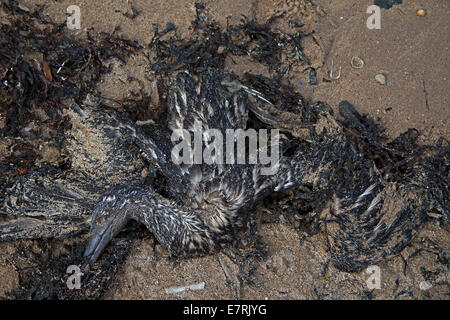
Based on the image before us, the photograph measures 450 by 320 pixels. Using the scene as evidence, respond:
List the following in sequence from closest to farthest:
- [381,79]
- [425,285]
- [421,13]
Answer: [425,285], [381,79], [421,13]

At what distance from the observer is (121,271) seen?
407 centimetres

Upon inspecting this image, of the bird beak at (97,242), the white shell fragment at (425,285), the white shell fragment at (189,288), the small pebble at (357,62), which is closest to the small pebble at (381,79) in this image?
the small pebble at (357,62)

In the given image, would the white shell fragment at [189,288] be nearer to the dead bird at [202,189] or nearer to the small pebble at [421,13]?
the dead bird at [202,189]

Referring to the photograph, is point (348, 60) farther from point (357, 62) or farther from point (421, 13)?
point (421, 13)

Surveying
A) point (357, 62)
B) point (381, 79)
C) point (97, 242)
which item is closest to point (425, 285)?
point (381, 79)

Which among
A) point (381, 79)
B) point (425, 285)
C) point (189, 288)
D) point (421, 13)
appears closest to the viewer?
point (189, 288)

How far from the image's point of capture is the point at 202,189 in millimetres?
4137

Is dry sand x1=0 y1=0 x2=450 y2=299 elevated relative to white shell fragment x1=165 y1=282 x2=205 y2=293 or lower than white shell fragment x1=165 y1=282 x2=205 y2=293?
elevated

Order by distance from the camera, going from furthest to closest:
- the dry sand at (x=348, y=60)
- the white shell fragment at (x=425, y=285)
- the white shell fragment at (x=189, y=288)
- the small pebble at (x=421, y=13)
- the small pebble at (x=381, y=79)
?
the small pebble at (x=421, y=13) → the small pebble at (x=381, y=79) → the dry sand at (x=348, y=60) → the white shell fragment at (x=425, y=285) → the white shell fragment at (x=189, y=288)

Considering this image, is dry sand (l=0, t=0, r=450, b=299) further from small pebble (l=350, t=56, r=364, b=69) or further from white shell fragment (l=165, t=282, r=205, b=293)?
white shell fragment (l=165, t=282, r=205, b=293)

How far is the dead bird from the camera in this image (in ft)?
13.5

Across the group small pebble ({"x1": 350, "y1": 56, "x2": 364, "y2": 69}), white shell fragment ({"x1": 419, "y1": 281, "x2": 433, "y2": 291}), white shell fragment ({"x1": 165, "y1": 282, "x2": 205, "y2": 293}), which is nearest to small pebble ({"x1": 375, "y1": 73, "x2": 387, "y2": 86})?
small pebble ({"x1": 350, "y1": 56, "x2": 364, "y2": 69})

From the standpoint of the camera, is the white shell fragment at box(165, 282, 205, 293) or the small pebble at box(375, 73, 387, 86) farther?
the small pebble at box(375, 73, 387, 86)

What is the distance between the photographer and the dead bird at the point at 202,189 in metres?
4.12
